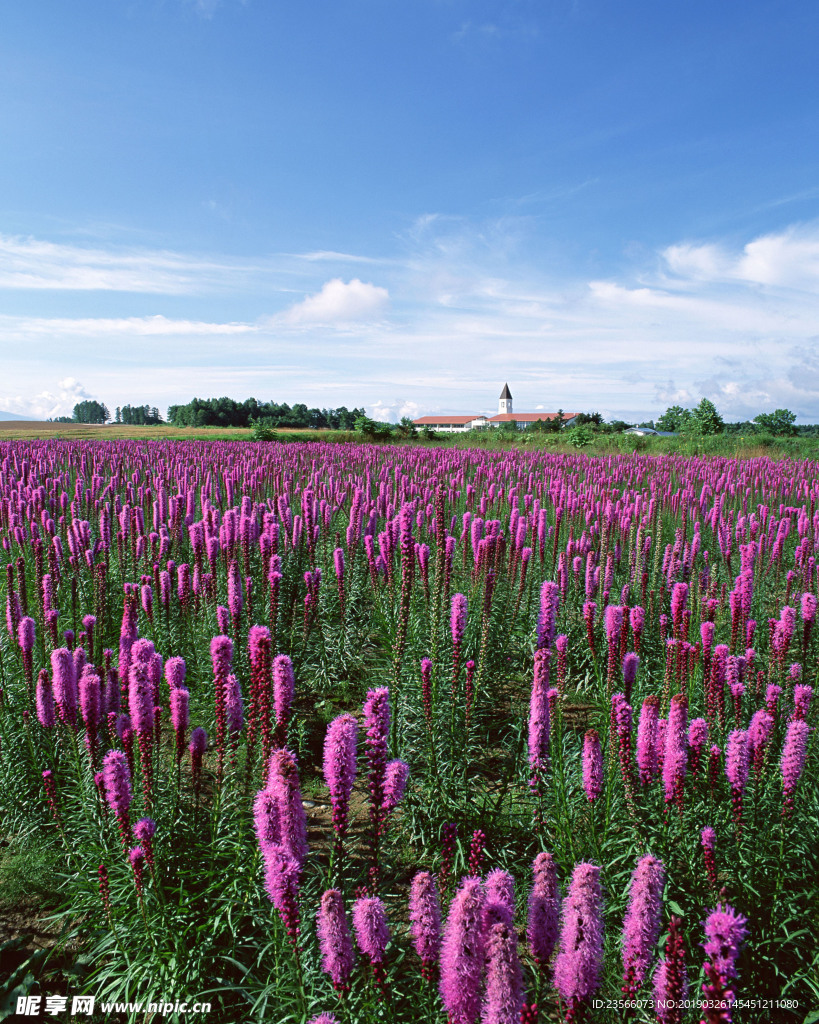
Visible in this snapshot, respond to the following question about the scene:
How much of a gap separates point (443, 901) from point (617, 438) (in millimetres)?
33750

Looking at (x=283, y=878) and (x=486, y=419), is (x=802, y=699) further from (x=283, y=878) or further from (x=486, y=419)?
(x=486, y=419)

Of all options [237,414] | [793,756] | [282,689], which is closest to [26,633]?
[282,689]

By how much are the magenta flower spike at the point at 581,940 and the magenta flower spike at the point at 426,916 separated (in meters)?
0.35

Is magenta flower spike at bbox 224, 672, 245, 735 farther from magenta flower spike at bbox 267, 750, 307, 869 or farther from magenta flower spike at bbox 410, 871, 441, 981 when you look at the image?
magenta flower spike at bbox 410, 871, 441, 981

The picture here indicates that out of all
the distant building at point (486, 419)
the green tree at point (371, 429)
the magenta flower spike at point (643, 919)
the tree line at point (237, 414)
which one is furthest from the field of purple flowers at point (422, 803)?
the distant building at point (486, 419)

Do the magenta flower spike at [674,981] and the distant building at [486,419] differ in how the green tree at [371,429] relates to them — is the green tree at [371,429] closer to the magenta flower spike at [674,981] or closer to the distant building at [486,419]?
the magenta flower spike at [674,981]

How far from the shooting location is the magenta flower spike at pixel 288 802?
5.85 ft

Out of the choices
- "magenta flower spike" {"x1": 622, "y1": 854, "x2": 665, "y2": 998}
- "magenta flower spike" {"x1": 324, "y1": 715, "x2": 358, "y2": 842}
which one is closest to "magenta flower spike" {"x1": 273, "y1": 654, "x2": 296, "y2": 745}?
"magenta flower spike" {"x1": 324, "y1": 715, "x2": 358, "y2": 842}

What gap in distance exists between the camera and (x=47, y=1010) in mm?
A: 2682

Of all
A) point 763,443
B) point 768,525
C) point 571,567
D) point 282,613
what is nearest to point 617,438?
point 763,443

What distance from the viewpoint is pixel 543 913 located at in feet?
5.28

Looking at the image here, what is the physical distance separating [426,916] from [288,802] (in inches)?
20.4

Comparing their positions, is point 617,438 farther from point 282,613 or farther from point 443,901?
point 443,901

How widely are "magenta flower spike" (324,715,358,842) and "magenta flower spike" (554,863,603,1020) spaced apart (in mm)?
778
